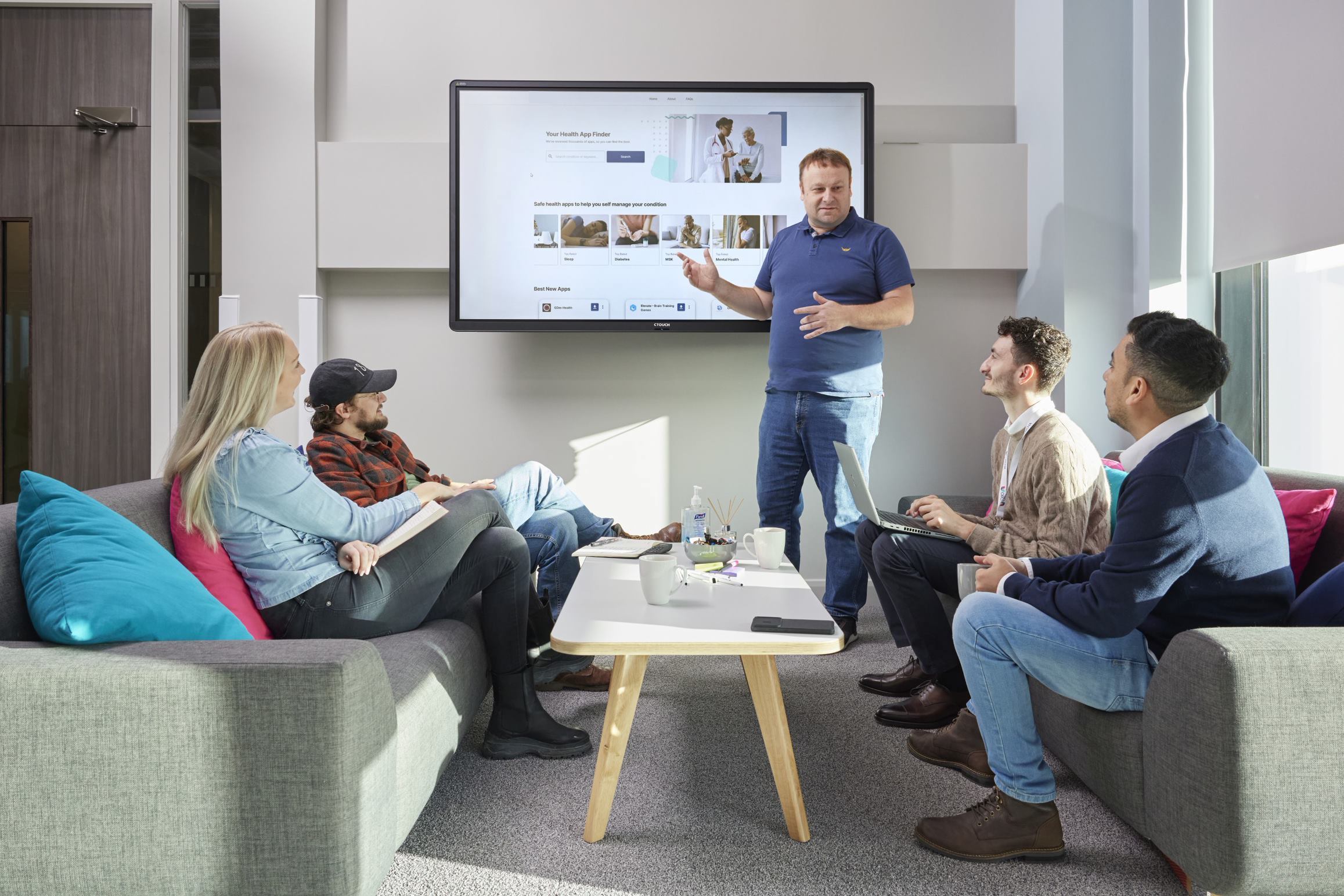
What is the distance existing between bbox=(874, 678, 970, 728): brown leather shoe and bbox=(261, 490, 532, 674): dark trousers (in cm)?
97

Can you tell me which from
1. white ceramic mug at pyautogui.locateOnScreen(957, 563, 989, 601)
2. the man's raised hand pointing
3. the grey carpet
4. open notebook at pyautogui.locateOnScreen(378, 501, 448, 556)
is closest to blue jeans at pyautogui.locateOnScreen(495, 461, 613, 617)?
the grey carpet

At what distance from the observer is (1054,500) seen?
2.20 metres

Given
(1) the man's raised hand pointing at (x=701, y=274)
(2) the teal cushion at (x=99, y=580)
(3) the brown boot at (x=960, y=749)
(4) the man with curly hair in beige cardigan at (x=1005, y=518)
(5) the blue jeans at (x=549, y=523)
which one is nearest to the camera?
(2) the teal cushion at (x=99, y=580)

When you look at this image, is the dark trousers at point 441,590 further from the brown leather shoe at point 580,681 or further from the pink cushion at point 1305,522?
the pink cushion at point 1305,522

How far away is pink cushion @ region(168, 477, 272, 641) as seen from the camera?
70.5 inches

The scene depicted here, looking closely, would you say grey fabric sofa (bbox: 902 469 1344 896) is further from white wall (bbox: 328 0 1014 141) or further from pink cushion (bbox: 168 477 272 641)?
white wall (bbox: 328 0 1014 141)

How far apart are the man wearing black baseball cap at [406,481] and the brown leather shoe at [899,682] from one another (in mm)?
760

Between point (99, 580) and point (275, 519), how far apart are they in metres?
0.45

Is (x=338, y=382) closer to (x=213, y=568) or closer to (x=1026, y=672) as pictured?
(x=213, y=568)

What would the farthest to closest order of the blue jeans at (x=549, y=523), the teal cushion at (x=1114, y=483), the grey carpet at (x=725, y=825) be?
the blue jeans at (x=549, y=523) < the teal cushion at (x=1114, y=483) < the grey carpet at (x=725, y=825)

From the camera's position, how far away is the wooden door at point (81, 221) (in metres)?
3.82

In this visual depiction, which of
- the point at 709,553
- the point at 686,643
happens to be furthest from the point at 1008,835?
the point at 709,553

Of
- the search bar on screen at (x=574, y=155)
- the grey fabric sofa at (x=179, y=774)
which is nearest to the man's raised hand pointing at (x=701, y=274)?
the search bar on screen at (x=574, y=155)

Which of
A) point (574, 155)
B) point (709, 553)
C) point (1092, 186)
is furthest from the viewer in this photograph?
point (574, 155)
